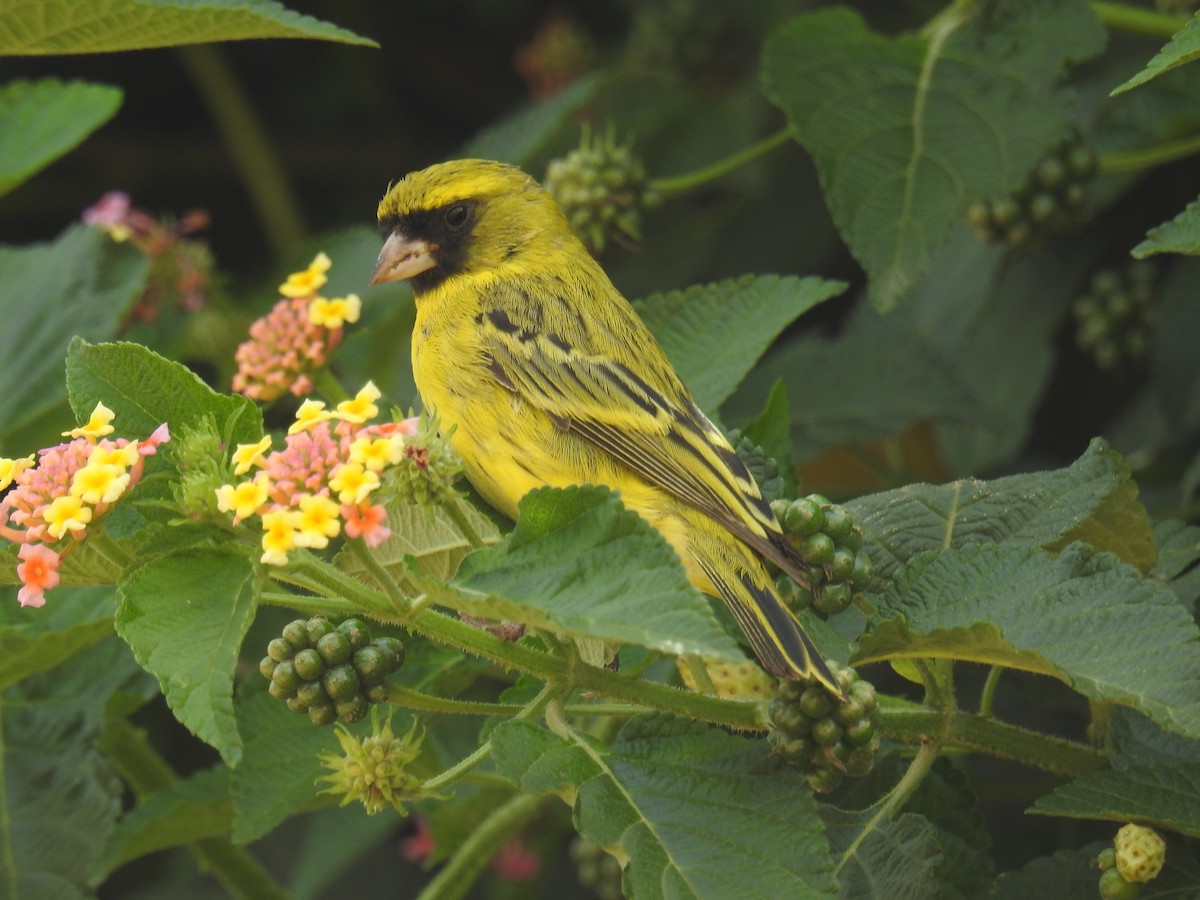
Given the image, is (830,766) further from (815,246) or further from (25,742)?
(815,246)

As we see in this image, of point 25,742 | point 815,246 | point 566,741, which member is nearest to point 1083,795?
point 566,741

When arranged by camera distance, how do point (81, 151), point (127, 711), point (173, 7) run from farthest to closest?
point (81, 151) < point (127, 711) < point (173, 7)

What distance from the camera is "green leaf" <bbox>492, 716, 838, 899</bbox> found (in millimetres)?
1696

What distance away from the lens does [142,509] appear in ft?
6.24

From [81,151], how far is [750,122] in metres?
2.25

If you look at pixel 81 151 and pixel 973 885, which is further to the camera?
pixel 81 151

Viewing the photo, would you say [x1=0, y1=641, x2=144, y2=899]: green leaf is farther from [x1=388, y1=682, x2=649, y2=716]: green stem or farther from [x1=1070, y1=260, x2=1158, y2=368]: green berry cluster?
[x1=1070, y1=260, x2=1158, y2=368]: green berry cluster

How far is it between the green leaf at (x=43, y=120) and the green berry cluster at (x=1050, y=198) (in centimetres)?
184

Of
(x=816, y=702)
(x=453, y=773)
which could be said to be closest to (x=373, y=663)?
(x=453, y=773)

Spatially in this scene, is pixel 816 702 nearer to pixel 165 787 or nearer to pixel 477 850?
pixel 477 850

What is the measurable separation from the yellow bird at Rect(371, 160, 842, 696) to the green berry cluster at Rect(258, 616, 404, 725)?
473 mm

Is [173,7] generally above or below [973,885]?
above

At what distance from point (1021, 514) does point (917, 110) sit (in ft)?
3.34

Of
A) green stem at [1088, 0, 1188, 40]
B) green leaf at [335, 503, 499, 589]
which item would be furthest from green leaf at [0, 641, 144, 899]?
green stem at [1088, 0, 1188, 40]
